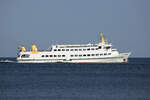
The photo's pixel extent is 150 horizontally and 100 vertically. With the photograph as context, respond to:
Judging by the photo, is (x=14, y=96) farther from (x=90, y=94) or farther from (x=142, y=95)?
(x=142, y=95)

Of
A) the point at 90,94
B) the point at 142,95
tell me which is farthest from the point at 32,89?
the point at 142,95

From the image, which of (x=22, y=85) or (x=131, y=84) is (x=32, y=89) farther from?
(x=131, y=84)

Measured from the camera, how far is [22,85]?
5812 centimetres

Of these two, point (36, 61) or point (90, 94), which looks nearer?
point (90, 94)

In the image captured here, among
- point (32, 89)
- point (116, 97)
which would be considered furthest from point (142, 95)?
point (32, 89)

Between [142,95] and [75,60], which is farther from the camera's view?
[75,60]

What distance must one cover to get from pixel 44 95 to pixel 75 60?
200ft

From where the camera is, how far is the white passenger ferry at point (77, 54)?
107 meters

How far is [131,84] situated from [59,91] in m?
12.0

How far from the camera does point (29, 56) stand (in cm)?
11088

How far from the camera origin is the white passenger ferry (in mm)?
106875

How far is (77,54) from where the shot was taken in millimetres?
107562

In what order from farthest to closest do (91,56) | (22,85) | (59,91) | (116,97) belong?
(91,56) < (22,85) < (59,91) < (116,97)

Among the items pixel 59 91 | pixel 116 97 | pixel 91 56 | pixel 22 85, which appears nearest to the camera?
pixel 116 97
